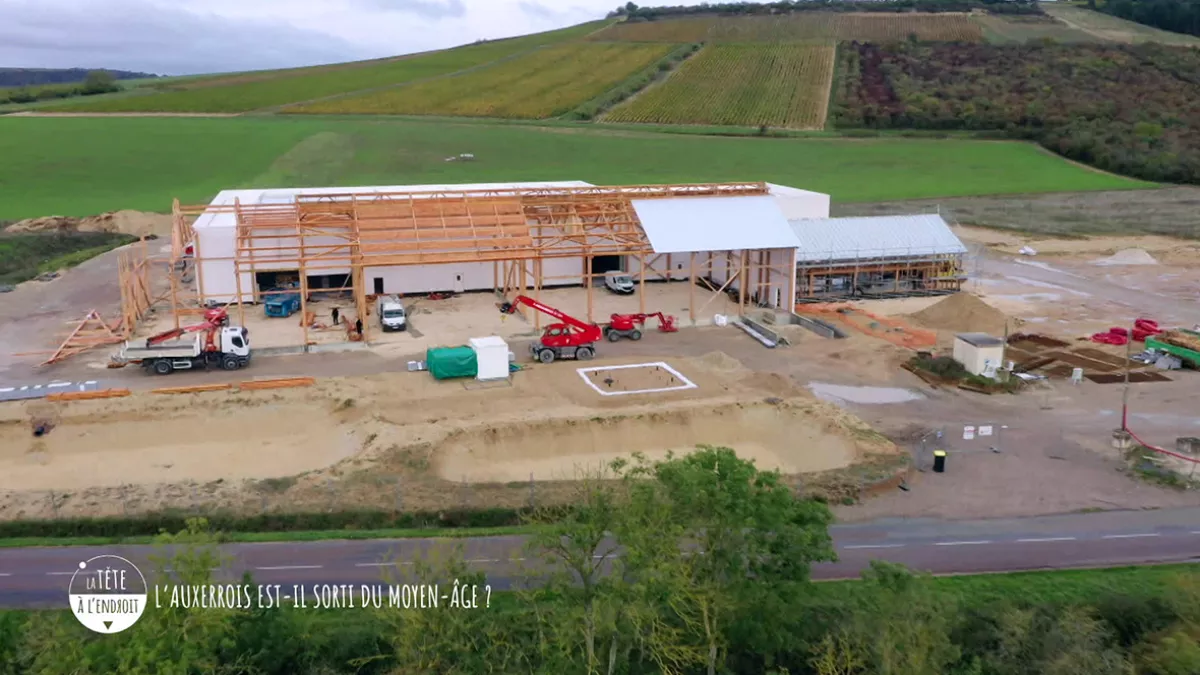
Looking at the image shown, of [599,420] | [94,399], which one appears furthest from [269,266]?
[599,420]

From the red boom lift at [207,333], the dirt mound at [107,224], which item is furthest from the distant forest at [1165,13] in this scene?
the red boom lift at [207,333]

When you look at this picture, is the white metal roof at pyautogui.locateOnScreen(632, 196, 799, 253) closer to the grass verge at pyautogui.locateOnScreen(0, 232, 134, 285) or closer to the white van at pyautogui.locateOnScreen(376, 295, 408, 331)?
the white van at pyautogui.locateOnScreen(376, 295, 408, 331)

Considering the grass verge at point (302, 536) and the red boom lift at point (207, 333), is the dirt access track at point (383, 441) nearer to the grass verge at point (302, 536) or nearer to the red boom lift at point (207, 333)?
the grass verge at point (302, 536)

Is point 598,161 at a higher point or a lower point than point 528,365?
higher

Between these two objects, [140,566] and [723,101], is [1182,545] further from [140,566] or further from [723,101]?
[723,101]

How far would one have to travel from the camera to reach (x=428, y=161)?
297 ft

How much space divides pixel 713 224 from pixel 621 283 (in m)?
7.43

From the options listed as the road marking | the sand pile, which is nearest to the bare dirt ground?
the road marking

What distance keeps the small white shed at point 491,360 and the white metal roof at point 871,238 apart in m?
21.7

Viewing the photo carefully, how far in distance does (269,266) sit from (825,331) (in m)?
27.5

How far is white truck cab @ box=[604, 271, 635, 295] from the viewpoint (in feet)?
169

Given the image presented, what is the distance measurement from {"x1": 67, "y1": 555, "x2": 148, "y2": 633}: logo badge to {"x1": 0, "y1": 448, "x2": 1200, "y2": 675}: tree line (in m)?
0.31

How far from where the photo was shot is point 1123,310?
160 ft

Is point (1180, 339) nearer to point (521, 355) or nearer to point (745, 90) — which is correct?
point (521, 355)
